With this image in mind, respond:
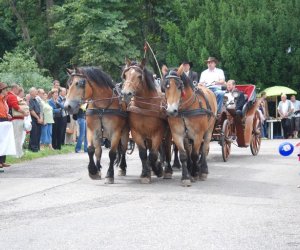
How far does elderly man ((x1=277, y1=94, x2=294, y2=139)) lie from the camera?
34469 mm

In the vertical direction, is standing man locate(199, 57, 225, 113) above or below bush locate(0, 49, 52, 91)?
below

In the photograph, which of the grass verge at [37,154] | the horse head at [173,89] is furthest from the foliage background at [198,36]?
the horse head at [173,89]

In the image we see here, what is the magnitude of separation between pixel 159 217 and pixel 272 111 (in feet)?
94.1

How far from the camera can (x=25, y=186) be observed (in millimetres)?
14570

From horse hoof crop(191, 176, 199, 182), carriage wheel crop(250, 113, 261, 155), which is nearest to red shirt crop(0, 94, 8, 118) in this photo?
horse hoof crop(191, 176, 199, 182)

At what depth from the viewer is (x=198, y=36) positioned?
39.2 meters

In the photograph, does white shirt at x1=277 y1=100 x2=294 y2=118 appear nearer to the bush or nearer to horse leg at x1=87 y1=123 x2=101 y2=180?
the bush

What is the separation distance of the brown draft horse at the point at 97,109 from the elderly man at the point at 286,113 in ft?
66.5

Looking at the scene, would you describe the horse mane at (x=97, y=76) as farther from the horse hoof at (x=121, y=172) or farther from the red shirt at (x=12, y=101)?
the red shirt at (x=12, y=101)

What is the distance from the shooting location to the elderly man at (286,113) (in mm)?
34469

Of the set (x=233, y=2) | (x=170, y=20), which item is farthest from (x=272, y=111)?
(x=170, y=20)

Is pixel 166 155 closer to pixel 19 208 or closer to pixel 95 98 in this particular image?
pixel 95 98

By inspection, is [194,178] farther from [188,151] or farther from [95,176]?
[95,176]

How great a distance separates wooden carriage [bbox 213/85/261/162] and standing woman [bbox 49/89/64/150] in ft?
18.4
